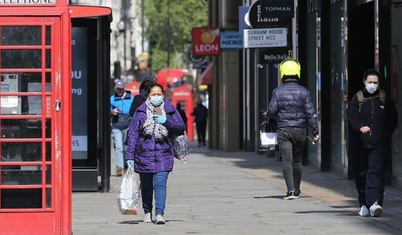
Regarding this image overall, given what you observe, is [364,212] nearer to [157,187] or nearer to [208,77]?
[157,187]

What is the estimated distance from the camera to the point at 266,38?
2464 cm

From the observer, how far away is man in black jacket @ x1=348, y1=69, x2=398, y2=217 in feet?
43.7

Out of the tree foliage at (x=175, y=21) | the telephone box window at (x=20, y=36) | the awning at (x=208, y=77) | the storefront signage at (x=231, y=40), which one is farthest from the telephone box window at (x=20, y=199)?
the tree foliage at (x=175, y=21)

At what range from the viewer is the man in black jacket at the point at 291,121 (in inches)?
624

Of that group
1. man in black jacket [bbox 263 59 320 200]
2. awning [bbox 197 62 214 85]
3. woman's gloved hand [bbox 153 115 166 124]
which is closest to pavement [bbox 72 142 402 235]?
man in black jacket [bbox 263 59 320 200]

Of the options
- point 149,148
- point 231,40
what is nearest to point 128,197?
point 149,148

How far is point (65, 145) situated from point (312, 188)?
24.7 feet

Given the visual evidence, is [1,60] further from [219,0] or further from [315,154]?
[219,0]

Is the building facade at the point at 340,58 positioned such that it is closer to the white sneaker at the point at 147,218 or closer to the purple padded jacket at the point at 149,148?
the purple padded jacket at the point at 149,148

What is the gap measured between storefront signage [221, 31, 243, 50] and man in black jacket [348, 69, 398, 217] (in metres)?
19.8

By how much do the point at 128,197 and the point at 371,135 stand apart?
2904 millimetres

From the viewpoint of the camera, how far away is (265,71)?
31266mm

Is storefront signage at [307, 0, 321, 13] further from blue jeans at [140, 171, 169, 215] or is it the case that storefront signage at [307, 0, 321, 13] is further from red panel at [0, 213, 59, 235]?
red panel at [0, 213, 59, 235]

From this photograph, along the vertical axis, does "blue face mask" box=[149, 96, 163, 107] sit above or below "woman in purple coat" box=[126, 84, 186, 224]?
above
